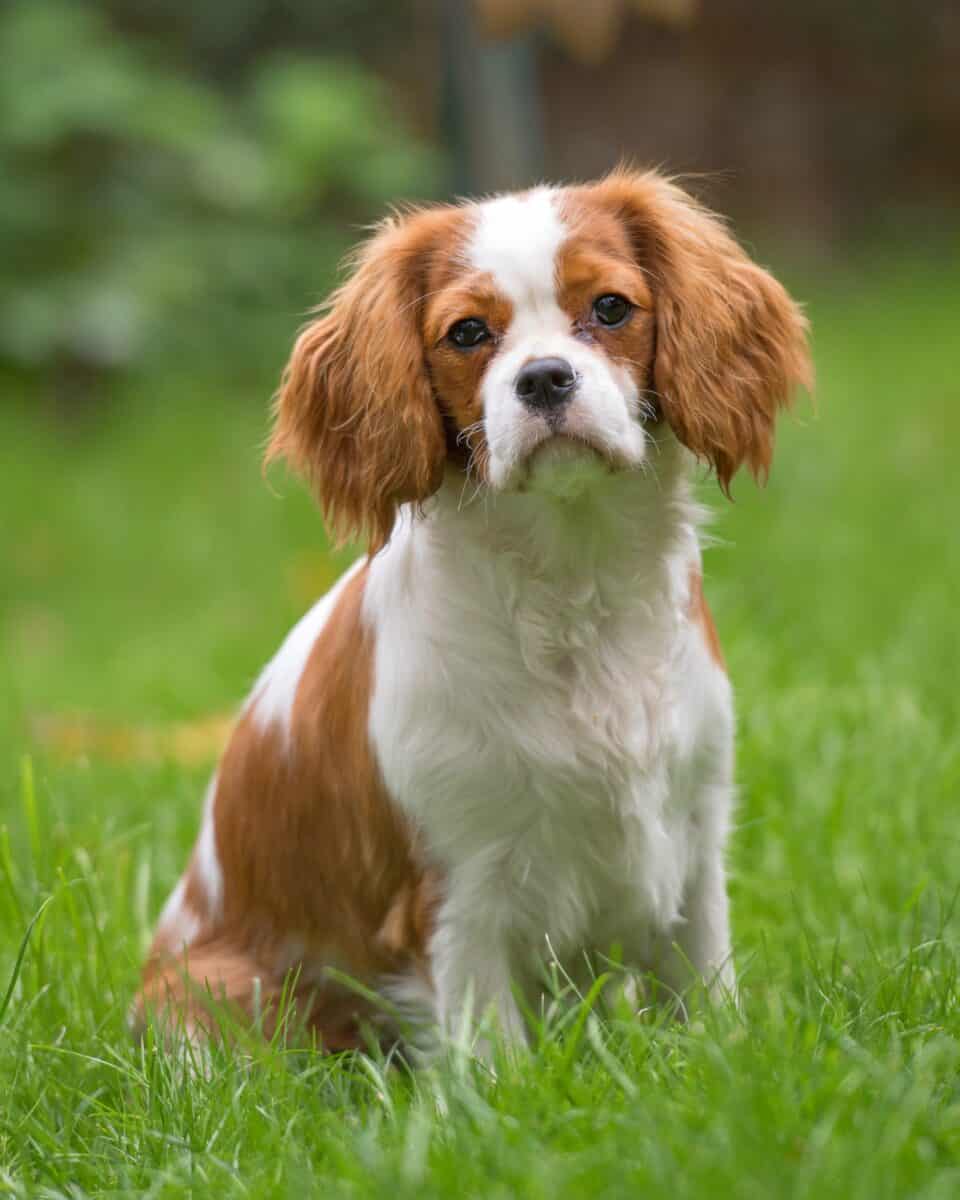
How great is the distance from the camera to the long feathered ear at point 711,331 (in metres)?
2.65

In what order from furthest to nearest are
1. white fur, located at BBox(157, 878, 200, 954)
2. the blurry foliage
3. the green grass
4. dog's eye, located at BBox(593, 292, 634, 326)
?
the blurry foliage
white fur, located at BBox(157, 878, 200, 954)
dog's eye, located at BBox(593, 292, 634, 326)
the green grass

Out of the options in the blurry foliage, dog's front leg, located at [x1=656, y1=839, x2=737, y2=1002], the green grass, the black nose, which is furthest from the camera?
the blurry foliage

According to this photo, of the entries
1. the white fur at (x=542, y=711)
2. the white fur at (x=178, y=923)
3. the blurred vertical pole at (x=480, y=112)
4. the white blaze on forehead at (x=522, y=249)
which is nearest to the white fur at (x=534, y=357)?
the white blaze on forehead at (x=522, y=249)

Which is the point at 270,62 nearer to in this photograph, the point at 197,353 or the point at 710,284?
the point at 197,353

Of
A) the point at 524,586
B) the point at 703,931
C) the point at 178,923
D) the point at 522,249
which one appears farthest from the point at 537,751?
the point at 178,923

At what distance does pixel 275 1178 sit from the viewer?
2203 millimetres

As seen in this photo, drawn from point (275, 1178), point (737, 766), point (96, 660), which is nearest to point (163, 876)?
point (737, 766)

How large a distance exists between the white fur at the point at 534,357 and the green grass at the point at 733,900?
0.82m

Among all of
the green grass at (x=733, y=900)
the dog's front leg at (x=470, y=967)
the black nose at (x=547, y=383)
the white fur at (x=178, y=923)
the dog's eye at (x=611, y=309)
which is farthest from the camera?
the white fur at (x=178, y=923)

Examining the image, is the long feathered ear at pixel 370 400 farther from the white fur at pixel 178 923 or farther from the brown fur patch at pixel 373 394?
the white fur at pixel 178 923

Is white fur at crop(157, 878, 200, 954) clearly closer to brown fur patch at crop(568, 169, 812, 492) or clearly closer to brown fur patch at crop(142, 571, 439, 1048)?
brown fur patch at crop(142, 571, 439, 1048)

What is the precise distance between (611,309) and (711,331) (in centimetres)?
17

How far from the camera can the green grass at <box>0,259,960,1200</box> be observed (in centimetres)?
203

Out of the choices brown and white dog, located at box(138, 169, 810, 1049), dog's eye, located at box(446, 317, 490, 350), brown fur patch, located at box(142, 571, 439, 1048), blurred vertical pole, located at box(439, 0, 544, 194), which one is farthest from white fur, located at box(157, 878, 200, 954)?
blurred vertical pole, located at box(439, 0, 544, 194)
